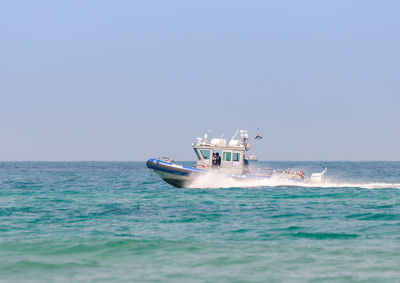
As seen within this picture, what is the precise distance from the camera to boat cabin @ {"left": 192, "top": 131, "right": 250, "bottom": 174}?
117 ft

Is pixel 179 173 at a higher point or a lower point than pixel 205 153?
lower

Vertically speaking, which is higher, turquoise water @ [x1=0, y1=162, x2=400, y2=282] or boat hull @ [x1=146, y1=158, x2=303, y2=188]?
boat hull @ [x1=146, y1=158, x2=303, y2=188]

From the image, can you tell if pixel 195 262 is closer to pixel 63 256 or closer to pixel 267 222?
pixel 63 256

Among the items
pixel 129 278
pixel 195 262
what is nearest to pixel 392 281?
pixel 195 262

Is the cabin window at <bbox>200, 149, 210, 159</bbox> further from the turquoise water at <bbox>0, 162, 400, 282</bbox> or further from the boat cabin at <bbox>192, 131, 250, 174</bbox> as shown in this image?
the turquoise water at <bbox>0, 162, 400, 282</bbox>

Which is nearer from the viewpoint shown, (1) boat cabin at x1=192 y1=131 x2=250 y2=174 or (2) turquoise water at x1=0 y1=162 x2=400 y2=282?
(2) turquoise water at x1=0 y1=162 x2=400 y2=282

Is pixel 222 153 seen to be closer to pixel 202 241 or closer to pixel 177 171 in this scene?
pixel 177 171

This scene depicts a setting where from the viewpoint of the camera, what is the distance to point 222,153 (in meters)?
35.7

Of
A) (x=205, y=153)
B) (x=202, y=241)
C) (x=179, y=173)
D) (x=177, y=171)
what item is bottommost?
(x=202, y=241)

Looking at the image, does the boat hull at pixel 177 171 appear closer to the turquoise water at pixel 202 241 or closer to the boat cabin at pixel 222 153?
Answer: the boat cabin at pixel 222 153

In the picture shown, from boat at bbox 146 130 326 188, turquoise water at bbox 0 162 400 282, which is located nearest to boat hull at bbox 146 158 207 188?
boat at bbox 146 130 326 188

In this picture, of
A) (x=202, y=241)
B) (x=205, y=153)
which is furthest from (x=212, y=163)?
(x=202, y=241)

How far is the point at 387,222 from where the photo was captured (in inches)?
795

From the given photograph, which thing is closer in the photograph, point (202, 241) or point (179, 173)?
point (202, 241)
